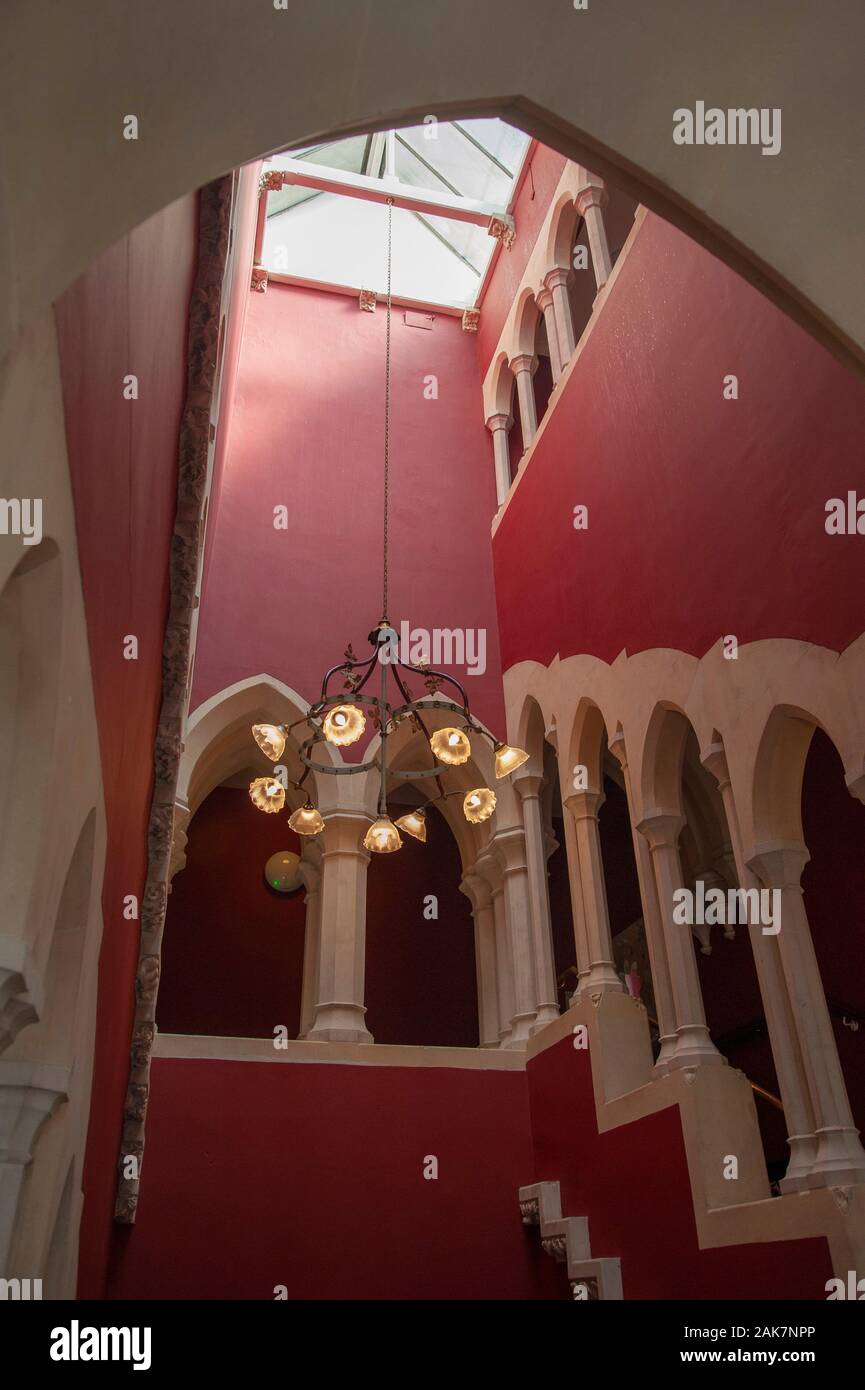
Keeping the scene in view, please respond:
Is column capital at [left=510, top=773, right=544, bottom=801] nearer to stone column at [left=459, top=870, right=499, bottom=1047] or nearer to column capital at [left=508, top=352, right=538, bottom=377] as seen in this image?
stone column at [left=459, top=870, right=499, bottom=1047]

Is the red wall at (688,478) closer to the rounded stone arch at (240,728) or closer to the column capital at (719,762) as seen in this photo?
the column capital at (719,762)

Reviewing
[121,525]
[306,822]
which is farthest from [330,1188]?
[121,525]

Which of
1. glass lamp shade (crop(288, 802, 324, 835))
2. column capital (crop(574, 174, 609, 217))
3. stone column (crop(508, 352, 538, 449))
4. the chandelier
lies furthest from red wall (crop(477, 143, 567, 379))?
glass lamp shade (crop(288, 802, 324, 835))

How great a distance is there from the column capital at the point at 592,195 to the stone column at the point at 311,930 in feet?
17.2

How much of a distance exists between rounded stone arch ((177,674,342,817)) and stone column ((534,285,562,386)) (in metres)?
3.15

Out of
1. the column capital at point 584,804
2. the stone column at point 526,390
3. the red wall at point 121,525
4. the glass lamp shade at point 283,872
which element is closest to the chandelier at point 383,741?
the column capital at point 584,804

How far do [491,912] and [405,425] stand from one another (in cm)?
447

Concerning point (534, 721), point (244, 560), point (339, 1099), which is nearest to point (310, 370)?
point (244, 560)

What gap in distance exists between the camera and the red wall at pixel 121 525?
2.14 metres

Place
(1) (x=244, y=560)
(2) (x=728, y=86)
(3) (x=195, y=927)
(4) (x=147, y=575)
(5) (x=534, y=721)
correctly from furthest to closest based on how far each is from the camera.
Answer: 1. (3) (x=195, y=927)
2. (1) (x=244, y=560)
3. (5) (x=534, y=721)
4. (4) (x=147, y=575)
5. (2) (x=728, y=86)

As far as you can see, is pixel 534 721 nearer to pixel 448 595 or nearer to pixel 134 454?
pixel 448 595

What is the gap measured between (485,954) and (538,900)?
101cm

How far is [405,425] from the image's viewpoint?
9930mm
